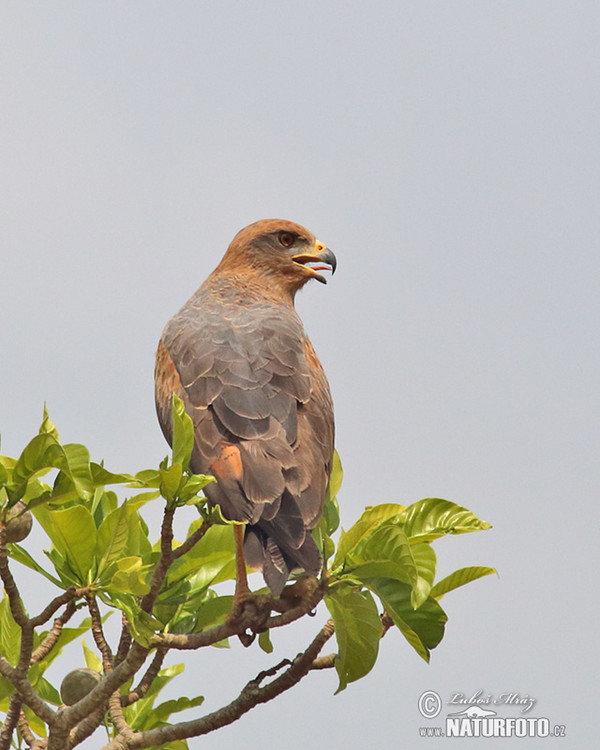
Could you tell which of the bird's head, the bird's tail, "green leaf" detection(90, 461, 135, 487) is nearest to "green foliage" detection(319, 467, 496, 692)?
the bird's tail

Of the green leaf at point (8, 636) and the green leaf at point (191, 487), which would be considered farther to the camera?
the green leaf at point (8, 636)

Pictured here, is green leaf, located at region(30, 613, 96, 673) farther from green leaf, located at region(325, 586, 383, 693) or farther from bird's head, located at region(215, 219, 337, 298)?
bird's head, located at region(215, 219, 337, 298)

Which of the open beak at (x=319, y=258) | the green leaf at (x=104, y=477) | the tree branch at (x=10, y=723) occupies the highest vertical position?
the open beak at (x=319, y=258)

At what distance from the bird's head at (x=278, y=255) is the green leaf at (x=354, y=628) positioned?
3917 millimetres

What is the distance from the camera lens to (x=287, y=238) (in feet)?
27.4

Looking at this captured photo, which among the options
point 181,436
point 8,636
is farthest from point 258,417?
point 8,636

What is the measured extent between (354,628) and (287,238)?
14.6 ft

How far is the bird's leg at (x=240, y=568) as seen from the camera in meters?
4.95

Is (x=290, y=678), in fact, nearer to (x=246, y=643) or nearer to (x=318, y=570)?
(x=246, y=643)

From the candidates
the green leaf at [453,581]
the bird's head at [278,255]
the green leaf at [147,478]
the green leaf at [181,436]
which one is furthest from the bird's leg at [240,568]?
the bird's head at [278,255]

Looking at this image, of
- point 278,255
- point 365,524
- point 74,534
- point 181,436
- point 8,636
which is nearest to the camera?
point 181,436

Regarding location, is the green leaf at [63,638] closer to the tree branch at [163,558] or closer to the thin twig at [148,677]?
the thin twig at [148,677]

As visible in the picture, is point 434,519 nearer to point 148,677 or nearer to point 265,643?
point 265,643

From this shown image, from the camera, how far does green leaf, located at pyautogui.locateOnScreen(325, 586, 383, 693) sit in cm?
454
